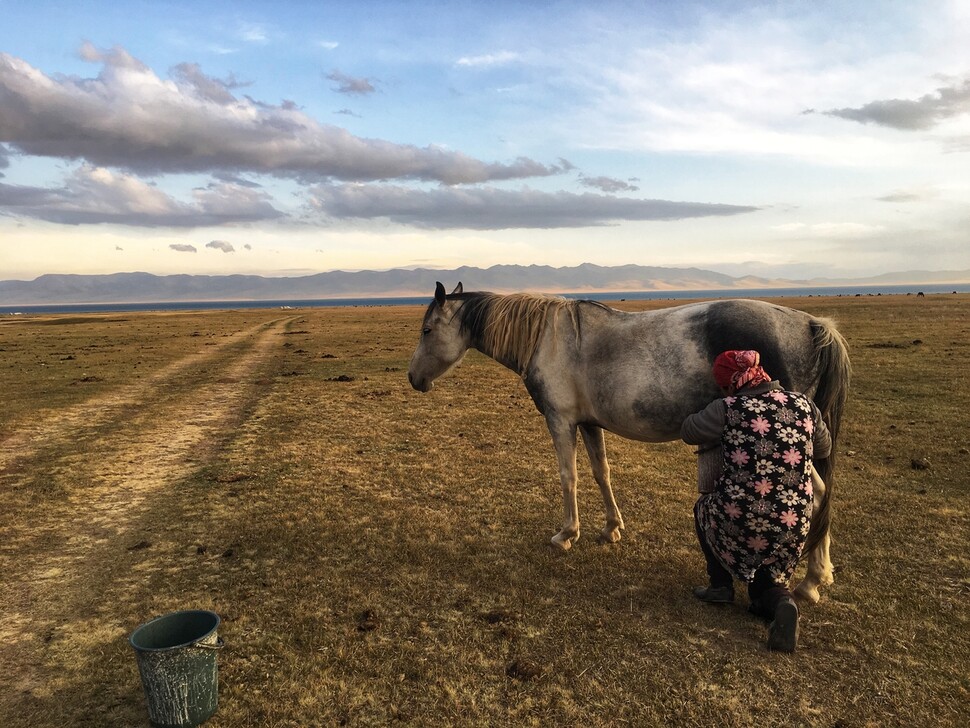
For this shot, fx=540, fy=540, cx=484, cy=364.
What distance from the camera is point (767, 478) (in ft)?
15.4

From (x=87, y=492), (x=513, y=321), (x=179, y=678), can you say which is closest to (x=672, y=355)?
(x=513, y=321)

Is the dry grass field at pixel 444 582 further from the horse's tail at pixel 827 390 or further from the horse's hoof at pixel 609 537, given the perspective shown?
the horse's tail at pixel 827 390

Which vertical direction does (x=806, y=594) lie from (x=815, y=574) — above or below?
below

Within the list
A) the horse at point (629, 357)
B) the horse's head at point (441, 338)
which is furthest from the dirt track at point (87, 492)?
the horse at point (629, 357)

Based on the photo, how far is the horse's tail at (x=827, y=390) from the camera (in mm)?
5219

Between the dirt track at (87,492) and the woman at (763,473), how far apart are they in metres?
5.94

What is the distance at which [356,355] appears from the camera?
2814 centimetres

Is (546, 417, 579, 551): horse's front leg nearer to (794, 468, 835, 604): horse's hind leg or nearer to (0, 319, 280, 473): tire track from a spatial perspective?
(794, 468, 835, 604): horse's hind leg

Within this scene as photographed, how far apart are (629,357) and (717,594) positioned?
260 cm

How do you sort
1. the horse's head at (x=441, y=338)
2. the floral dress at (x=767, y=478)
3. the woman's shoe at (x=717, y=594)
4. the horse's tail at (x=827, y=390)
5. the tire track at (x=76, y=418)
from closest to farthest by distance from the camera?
the floral dress at (x=767, y=478), the horse's tail at (x=827, y=390), the woman's shoe at (x=717, y=594), the horse's head at (x=441, y=338), the tire track at (x=76, y=418)

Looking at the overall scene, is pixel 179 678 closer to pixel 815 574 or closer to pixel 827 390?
pixel 815 574

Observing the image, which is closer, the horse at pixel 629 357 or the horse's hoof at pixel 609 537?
the horse at pixel 629 357

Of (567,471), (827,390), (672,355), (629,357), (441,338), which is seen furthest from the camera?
(441,338)

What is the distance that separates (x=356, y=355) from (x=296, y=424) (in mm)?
14943
